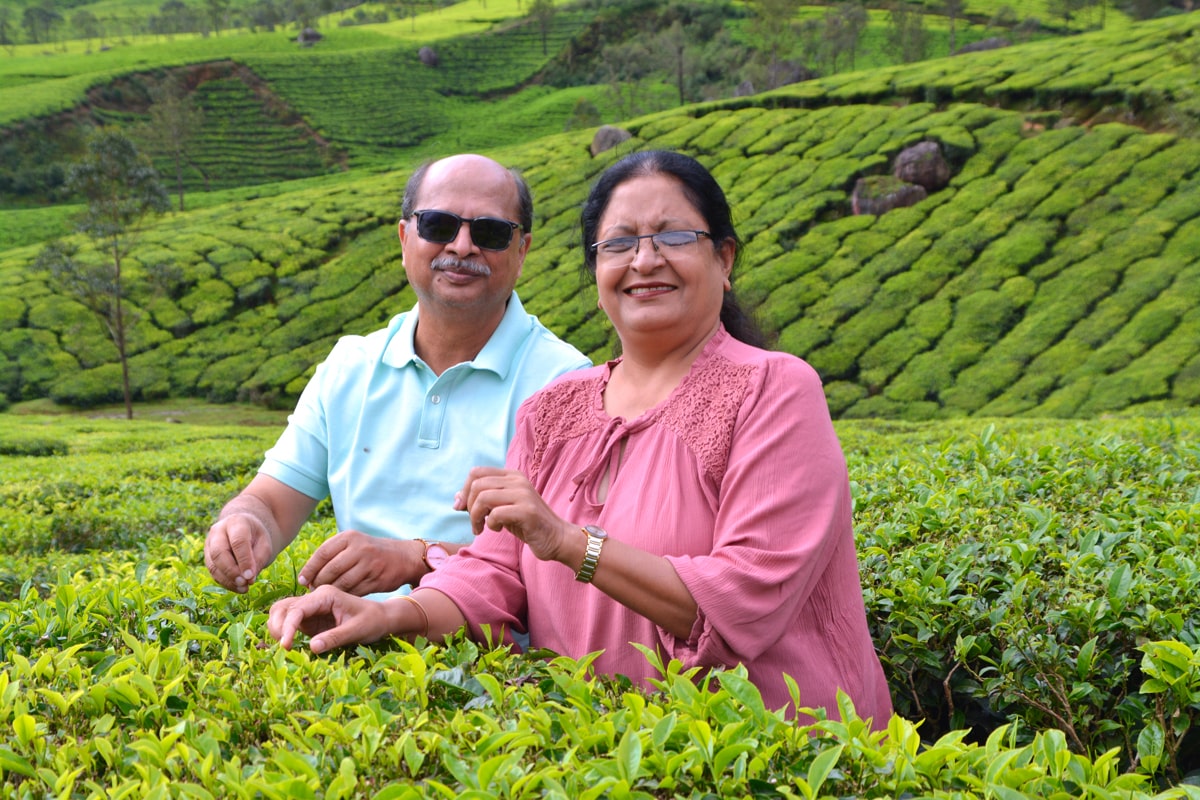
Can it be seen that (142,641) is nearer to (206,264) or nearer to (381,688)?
(381,688)

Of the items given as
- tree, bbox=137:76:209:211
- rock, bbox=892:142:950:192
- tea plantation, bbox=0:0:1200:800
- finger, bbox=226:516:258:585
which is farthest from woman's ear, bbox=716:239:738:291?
tree, bbox=137:76:209:211

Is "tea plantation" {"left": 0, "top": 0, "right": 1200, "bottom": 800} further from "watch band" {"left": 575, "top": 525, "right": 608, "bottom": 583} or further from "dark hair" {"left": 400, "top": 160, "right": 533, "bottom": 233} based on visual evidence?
"dark hair" {"left": 400, "top": 160, "right": 533, "bottom": 233}

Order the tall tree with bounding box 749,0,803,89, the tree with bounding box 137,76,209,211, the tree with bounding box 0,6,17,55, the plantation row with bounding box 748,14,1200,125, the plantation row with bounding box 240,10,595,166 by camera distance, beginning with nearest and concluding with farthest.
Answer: the plantation row with bounding box 748,14,1200,125 < the tree with bounding box 137,76,209,211 < the tall tree with bounding box 749,0,803,89 < the plantation row with bounding box 240,10,595,166 < the tree with bounding box 0,6,17,55

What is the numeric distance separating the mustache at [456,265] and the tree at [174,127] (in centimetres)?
3932

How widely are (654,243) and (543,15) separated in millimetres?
64957

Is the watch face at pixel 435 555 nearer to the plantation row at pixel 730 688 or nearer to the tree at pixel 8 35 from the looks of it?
the plantation row at pixel 730 688

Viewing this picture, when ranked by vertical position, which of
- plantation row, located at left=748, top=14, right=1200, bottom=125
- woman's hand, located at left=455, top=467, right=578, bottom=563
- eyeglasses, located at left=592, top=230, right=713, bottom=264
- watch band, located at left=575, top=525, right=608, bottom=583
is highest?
plantation row, located at left=748, top=14, right=1200, bottom=125

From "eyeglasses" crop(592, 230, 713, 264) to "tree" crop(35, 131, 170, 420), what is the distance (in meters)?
22.7

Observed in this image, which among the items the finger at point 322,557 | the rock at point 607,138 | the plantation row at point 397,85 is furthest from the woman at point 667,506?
the plantation row at point 397,85

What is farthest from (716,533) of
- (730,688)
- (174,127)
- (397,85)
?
(397,85)

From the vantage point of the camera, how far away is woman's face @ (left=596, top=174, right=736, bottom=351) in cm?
231

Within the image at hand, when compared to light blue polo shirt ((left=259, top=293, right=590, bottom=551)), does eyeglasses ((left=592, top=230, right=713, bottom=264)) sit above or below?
above

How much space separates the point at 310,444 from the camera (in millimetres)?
3086

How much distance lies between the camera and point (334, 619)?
7.06 ft
